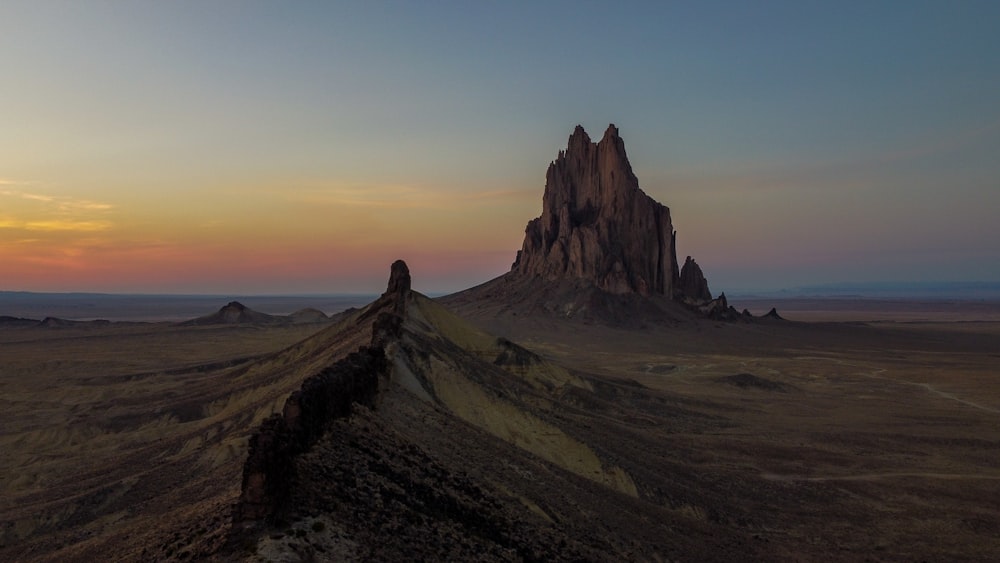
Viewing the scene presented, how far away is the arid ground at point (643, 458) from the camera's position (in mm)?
18469

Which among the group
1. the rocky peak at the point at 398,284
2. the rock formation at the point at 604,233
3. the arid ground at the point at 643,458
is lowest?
the arid ground at the point at 643,458

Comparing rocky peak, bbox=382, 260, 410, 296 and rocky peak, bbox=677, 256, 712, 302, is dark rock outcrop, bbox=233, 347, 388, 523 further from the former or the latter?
rocky peak, bbox=677, 256, 712, 302

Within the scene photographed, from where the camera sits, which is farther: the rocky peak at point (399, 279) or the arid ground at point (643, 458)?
the rocky peak at point (399, 279)

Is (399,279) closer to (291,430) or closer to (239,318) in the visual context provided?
(291,430)

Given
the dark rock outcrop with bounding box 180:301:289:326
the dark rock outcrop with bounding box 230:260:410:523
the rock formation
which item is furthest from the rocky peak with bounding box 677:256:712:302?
the dark rock outcrop with bounding box 230:260:410:523

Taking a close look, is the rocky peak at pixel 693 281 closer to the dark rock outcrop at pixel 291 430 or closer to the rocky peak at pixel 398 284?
the rocky peak at pixel 398 284

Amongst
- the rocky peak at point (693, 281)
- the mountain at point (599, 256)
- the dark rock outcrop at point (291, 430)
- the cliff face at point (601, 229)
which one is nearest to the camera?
the dark rock outcrop at point (291, 430)

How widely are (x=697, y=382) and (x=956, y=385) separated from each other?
2394 cm

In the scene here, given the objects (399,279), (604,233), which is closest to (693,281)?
(604,233)

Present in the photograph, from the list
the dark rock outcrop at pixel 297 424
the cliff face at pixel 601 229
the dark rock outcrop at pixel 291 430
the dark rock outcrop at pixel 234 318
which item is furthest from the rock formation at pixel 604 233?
the dark rock outcrop at pixel 291 430

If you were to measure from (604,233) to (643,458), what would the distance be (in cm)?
10030

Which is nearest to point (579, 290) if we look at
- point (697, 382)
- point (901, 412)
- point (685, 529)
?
point (697, 382)

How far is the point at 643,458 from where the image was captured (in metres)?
28.6

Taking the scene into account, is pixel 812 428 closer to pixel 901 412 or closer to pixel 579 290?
pixel 901 412
